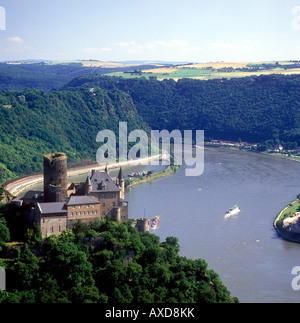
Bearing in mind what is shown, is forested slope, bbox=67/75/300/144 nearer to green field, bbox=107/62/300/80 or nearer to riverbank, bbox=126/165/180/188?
green field, bbox=107/62/300/80

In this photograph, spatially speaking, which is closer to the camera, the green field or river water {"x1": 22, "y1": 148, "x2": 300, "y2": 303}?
river water {"x1": 22, "y1": 148, "x2": 300, "y2": 303}

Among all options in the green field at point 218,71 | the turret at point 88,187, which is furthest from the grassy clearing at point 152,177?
the green field at point 218,71

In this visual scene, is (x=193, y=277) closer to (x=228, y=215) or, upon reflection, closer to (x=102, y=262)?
(x=102, y=262)

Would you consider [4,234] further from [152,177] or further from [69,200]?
[152,177]

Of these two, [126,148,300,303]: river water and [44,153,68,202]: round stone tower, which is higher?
[44,153,68,202]: round stone tower

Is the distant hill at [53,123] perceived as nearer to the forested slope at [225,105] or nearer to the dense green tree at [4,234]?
the forested slope at [225,105]

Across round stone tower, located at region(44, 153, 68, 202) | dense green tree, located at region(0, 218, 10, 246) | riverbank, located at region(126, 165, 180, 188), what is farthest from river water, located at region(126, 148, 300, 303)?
dense green tree, located at region(0, 218, 10, 246)
